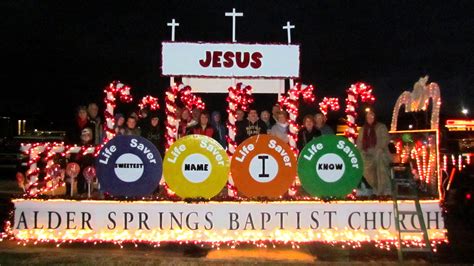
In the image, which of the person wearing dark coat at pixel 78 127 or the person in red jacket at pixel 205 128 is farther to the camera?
the person in red jacket at pixel 205 128

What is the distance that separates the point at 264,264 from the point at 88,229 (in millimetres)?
2757

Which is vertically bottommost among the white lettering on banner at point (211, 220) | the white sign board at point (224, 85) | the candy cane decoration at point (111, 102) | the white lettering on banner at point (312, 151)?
the white lettering on banner at point (211, 220)

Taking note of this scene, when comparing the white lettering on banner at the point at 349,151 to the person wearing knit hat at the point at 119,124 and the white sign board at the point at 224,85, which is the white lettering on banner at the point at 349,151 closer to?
the person wearing knit hat at the point at 119,124

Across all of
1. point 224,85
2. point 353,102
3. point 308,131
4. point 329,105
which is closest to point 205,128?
point 308,131

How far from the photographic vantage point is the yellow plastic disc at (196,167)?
770cm

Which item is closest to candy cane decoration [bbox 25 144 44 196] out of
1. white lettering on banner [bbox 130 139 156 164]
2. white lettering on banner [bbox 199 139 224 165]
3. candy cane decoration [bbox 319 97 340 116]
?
white lettering on banner [bbox 130 139 156 164]

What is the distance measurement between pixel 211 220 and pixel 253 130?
2.54 m

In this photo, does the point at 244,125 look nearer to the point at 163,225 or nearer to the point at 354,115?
the point at 354,115

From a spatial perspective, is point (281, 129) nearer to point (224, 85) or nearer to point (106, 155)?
point (106, 155)

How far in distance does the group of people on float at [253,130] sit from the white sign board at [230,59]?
1125 mm

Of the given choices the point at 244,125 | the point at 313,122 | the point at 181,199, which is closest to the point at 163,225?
the point at 181,199

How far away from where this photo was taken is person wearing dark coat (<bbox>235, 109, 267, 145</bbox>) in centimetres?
943

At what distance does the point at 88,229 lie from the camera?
7.41m

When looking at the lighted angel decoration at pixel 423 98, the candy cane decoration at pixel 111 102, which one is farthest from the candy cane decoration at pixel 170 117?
the lighted angel decoration at pixel 423 98
